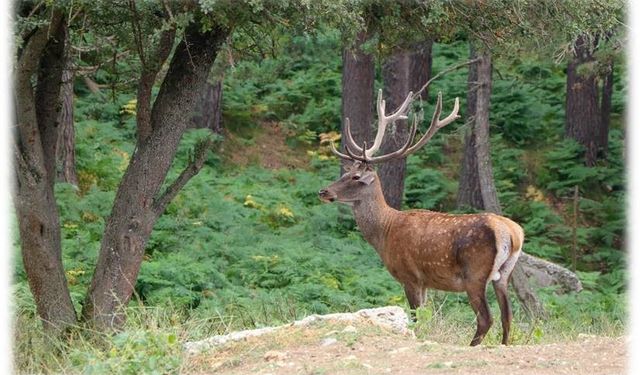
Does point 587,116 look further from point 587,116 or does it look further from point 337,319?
point 337,319

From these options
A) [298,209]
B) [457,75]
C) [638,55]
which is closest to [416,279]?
[638,55]

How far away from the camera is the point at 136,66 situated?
11.0 meters

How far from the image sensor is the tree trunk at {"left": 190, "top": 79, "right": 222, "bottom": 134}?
20.0 m

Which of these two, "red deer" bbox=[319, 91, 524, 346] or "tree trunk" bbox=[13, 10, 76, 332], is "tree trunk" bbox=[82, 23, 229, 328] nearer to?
"tree trunk" bbox=[13, 10, 76, 332]

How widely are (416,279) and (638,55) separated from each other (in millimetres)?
4894

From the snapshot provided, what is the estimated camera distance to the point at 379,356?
6.95 meters

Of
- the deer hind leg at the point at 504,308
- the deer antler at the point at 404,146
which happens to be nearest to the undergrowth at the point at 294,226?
the deer hind leg at the point at 504,308

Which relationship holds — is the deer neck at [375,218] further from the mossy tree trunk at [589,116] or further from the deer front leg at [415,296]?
the mossy tree trunk at [589,116]

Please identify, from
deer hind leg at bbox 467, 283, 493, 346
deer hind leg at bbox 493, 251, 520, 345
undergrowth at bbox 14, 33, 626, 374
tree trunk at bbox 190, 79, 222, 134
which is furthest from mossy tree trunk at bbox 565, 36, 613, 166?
deer hind leg at bbox 467, 283, 493, 346

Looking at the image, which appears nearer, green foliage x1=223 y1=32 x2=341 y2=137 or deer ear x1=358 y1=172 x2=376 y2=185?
deer ear x1=358 y1=172 x2=376 y2=185

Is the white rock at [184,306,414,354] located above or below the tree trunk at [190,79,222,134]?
below

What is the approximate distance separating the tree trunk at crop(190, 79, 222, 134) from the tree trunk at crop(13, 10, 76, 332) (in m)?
11.1

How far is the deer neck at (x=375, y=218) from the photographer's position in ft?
33.4

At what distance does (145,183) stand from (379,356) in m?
2.96
